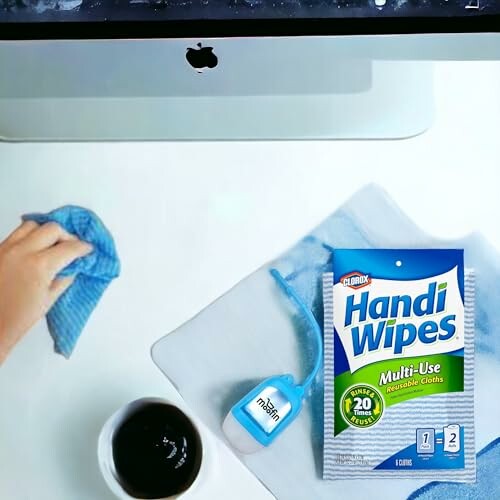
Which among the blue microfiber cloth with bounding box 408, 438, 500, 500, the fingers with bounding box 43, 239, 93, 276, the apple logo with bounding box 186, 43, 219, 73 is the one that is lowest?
the blue microfiber cloth with bounding box 408, 438, 500, 500

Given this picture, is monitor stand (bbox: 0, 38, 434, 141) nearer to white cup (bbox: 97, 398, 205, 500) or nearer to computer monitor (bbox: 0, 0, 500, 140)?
computer monitor (bbox: 0, 0, 500, 140)

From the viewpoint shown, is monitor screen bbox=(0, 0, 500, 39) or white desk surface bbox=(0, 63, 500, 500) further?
white desk surface bbox=(0, 63, 500, 500)

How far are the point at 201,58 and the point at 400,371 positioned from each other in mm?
301

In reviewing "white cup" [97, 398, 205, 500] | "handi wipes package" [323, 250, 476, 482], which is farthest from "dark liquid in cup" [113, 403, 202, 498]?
"handi wipes package" [323, 250, 476, 482]

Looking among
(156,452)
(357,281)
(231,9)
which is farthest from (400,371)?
(231,9)

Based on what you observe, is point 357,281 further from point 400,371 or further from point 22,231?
point 22,231

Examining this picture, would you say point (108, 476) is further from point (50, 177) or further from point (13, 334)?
point (50, 177)

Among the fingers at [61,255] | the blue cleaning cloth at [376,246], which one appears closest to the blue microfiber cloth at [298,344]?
the blue cleaning cloth at [376,246]

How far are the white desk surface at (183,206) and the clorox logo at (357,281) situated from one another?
6cm

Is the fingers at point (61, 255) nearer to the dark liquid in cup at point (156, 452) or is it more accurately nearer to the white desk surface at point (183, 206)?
the white desk surface at point (183, 206)

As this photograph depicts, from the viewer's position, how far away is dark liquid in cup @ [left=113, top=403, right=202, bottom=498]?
59 cm

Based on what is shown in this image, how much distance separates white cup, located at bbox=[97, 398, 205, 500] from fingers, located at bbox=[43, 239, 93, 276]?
13 cm

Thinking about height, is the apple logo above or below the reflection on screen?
below

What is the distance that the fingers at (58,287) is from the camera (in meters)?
0.63
